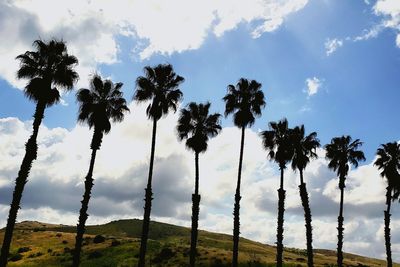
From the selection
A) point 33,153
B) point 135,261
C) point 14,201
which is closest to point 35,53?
point 33,153

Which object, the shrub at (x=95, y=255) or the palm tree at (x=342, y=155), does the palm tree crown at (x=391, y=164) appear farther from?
the shrub at (x=95, y=255)

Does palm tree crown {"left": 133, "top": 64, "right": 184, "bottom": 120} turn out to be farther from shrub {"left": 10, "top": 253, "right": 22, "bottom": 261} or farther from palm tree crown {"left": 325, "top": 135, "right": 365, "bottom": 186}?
shrub {"left": 10, "top": 253, "right": 22, "bottom": 261}

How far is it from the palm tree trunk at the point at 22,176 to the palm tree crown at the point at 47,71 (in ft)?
3.67

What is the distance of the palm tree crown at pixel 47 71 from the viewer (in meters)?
39.4

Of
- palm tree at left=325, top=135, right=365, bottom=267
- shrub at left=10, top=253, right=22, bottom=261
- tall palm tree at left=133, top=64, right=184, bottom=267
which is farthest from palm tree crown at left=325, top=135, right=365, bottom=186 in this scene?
shrub at left=10, top=253, right=22, bottom=261

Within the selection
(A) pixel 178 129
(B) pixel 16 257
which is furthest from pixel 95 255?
(A) pixel 178 129

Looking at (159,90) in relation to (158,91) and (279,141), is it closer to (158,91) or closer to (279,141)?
(158,91)

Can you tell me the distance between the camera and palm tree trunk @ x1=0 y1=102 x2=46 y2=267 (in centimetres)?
3447

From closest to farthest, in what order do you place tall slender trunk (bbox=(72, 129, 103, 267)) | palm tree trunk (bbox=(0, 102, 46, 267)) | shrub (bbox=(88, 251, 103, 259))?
palm tree trunk (bbox=(0, 102, 46, 267)) < tall slender trunk (bbox=(72, 129, 103, 267)) < shrub (bbox=(88, 251, 103, 259))

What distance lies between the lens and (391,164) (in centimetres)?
6400

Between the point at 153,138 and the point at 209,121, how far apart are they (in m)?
9.92

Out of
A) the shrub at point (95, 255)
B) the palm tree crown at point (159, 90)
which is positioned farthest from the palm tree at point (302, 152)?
the shrub at point (95, 255)

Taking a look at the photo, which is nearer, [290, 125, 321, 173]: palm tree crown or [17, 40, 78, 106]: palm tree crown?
[17, 40, 78, 106]: palm tree crown

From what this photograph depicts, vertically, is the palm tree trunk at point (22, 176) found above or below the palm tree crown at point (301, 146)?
below
